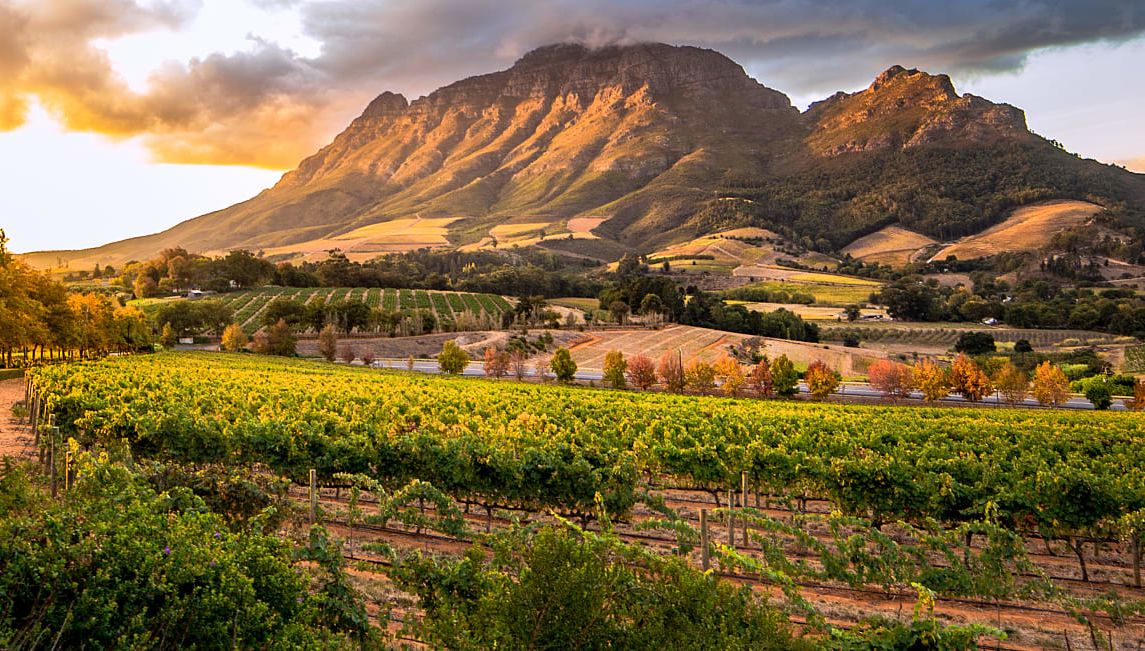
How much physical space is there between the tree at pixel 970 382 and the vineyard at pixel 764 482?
3798 centimetres

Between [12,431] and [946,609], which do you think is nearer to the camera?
[946,609]

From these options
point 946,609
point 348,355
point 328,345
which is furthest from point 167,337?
point 946,609

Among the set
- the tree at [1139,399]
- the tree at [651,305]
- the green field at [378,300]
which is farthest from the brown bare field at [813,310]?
the tree at [1139,399]

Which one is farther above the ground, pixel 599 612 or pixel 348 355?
pixel 599 612

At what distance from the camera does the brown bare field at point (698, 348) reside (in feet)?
274

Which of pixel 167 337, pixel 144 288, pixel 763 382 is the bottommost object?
pixel 763 382

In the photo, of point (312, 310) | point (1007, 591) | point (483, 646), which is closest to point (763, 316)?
point (312, 310)

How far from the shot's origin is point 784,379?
2327 inches

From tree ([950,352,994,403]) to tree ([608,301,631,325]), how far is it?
2133 inches

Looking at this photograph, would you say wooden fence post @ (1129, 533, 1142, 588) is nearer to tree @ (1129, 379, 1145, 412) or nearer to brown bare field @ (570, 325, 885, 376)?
tree @ (1129, 379, 1145, 412)

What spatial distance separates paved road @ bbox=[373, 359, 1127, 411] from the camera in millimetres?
61062

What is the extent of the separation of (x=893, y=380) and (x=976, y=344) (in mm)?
47599

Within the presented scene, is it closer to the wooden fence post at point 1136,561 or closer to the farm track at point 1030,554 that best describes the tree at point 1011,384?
the farm track at point 1030,554

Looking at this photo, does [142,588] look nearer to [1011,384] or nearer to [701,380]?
[701,380]
